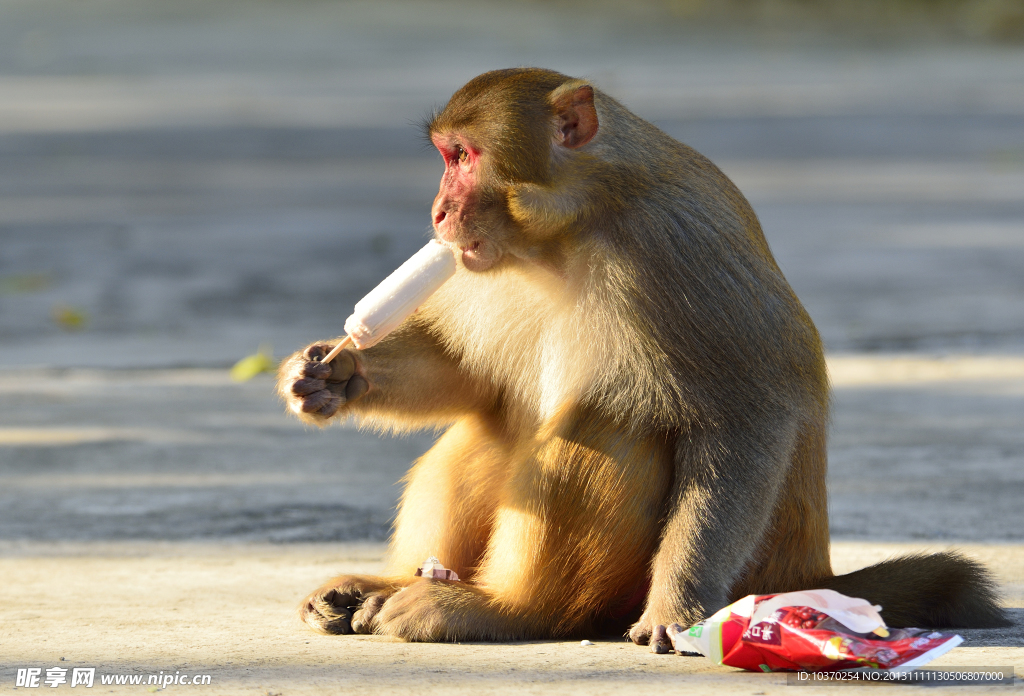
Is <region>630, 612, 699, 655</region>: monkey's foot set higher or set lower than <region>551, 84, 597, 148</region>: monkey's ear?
lower

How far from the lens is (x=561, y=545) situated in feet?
12.7

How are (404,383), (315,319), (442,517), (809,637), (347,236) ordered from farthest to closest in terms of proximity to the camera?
1. (347,236)
2. (315,319)
3. (404,383)
4. (442,517)
5. (809,637)

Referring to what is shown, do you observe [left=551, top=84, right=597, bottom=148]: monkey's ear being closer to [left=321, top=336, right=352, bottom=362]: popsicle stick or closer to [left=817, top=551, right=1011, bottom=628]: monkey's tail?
[left=321, top=336, right=352, bottom=362]: popsicle stick

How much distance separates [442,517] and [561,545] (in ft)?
1.56

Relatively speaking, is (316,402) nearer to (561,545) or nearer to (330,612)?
(330,612)

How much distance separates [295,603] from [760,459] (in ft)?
4.73

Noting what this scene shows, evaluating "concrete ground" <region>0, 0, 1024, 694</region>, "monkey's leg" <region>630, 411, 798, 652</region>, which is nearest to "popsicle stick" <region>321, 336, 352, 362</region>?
"concrete ground" <region>0, 0, 1024, 694</region>

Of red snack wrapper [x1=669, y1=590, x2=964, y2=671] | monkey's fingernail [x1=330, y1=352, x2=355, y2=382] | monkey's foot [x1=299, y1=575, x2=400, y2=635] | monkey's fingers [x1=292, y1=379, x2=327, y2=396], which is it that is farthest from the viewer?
monkey's fingernail [x1=330, y1=352, x2=355, y2=382]

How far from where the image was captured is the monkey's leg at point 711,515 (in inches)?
145

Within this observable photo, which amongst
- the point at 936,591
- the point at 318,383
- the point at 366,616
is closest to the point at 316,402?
the point at 318,383

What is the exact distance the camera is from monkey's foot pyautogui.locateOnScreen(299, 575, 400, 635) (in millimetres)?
4008

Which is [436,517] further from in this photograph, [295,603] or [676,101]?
[676,101]

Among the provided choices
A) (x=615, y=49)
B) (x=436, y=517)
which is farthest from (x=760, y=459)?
(x=615, y=49)

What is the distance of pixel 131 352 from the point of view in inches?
320
